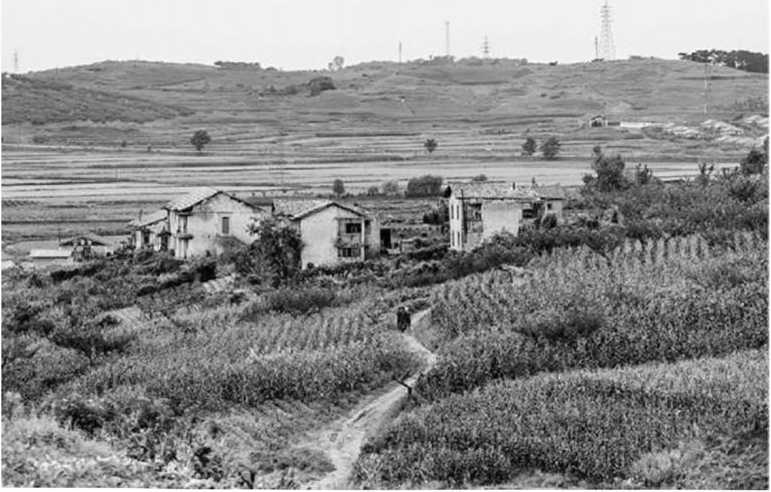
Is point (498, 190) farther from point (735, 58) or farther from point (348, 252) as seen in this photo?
point (735, 58)

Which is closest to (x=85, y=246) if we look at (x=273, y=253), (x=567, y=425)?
(x=273, y=253)

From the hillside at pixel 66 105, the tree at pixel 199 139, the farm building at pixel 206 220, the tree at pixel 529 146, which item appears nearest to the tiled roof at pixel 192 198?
the farm building at pixel 206 220

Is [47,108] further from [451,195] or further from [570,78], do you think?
[570,78]

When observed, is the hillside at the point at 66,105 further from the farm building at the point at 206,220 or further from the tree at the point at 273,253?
the tree at the point at 273,253

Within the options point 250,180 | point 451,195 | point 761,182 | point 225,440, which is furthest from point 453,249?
point 225,440

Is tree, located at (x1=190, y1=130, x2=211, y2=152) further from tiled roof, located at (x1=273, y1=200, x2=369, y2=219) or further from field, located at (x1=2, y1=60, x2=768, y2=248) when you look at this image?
tiled roof, located at (x1=273, y1=200, x2=369, y2=219)

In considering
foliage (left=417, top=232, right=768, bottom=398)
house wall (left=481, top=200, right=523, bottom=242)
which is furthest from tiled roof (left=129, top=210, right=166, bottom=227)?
house wall (left=481, top=200, right=523, bottom=242)
